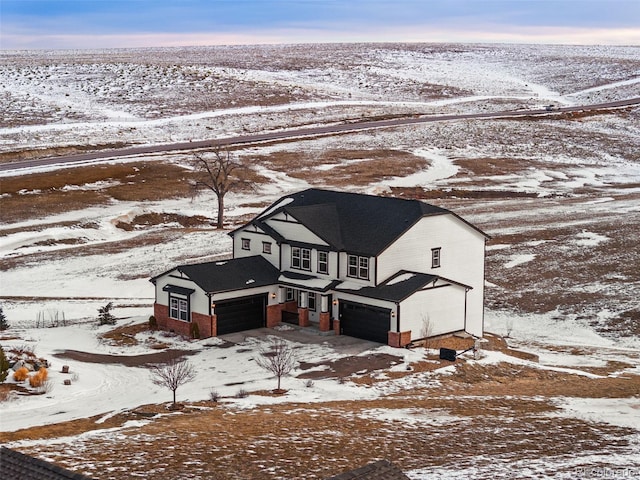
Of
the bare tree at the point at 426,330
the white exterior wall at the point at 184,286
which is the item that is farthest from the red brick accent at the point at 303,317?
the bare tree at the point at 426,330

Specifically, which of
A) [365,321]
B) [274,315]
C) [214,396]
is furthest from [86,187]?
[214,396]

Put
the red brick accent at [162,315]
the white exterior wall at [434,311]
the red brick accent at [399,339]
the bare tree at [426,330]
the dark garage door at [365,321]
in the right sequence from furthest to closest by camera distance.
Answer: the red brick accent at [162,315], the bare tree at [426,330], the dark garage door at [365,321], the white exterior wall at [434,311], the red brick accent at [399,339]

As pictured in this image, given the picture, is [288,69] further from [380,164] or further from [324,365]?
[324,365]

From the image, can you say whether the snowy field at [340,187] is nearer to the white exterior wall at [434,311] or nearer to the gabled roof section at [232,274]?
the white exterior wall at [434,311]

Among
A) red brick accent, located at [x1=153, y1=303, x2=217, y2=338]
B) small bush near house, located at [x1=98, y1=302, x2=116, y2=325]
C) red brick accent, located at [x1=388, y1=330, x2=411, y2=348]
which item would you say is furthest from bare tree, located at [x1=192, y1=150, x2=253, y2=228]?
red brick accent, located at [x1=388, y1=330, x2=411, y2=348]

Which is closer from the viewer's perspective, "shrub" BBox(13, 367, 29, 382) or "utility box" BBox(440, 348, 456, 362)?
"shrub" BBox(13, 367, 29, 382)

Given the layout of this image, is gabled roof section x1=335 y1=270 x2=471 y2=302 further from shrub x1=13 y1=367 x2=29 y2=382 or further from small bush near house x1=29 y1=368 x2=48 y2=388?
shrub x1=13 y1=367 x2=29 y2=382
